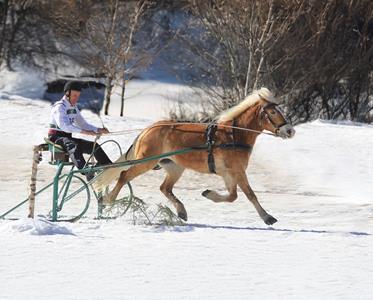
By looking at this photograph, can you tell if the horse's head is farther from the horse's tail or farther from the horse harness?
the horse's tail

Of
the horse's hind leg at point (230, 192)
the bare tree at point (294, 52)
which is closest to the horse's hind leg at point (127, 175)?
the horse's hind leg at point (230, 192)

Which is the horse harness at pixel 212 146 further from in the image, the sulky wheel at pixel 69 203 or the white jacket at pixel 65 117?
the sulky wheel at pixel 69 203

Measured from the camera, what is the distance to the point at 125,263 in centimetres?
808

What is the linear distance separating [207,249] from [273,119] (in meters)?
2.32

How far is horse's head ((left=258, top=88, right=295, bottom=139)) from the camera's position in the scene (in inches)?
418

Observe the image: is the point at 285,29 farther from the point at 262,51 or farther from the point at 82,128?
the point at 82,128

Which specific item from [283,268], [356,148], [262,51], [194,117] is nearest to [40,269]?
[283,268]

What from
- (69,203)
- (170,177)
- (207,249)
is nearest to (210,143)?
(170,177)

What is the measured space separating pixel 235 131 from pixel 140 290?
378 centimetres

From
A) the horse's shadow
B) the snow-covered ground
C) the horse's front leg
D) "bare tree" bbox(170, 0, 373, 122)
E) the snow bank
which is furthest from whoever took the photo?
"bare tree" bbox(170, 0, 373, 122)

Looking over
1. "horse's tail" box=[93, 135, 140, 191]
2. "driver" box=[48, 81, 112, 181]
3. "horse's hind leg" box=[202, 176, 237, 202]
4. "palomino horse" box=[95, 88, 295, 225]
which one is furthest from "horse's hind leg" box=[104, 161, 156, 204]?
"horse's hind leg" box=[202, 176, 237, 202]

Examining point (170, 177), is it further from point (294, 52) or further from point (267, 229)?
point (294, 52)

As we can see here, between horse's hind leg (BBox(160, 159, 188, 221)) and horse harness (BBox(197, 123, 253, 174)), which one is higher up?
horse harness (BBox(197, 123, 253, 174))

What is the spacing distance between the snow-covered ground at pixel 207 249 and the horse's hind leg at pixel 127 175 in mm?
414
